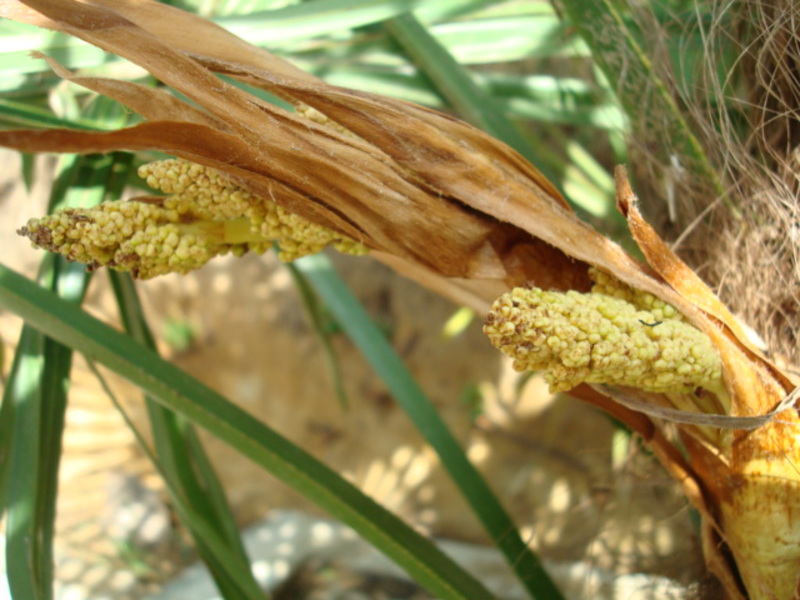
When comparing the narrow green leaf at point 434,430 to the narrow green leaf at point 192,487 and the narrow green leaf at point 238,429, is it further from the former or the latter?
the narrow green leaf at point 192,487

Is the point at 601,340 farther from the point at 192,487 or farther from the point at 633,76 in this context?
the point at 192,487

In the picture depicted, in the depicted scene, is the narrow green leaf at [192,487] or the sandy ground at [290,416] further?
the sandy ground at [290,416]

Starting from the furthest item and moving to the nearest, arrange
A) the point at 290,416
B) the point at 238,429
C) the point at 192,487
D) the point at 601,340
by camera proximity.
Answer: the point at 290,416, the point at 192,487, the point at 238,429, the point at 601,340

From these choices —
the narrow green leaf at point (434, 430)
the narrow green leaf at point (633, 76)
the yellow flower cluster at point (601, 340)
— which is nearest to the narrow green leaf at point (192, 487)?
the narrow green leaf at point (434, 430)

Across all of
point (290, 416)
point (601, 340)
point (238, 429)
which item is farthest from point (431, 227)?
point (290, 416)

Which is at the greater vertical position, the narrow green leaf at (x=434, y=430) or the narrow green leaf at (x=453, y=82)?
the narrow green leaf at (x=453, y=82)

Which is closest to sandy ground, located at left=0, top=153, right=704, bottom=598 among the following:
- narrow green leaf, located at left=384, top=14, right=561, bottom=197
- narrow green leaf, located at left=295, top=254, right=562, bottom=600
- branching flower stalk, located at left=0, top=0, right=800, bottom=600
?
narrow green leaf, located at left=295, top=254, right=562, bottom=600

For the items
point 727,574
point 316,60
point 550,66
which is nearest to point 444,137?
Answer: point 727,574
